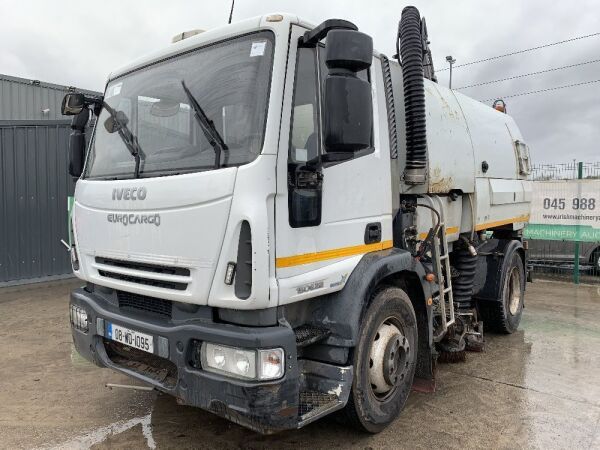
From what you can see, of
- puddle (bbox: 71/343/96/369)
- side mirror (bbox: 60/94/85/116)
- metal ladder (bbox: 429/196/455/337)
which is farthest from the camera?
puddle (bbox: 71/343/96/369)

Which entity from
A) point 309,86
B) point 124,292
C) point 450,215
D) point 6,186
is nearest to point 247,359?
point 124,292

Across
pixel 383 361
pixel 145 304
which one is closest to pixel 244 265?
pixel 145 304

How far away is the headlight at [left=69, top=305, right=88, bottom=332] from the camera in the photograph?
11.2 ft

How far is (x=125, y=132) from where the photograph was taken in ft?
11.1

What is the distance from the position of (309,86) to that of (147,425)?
2.68m

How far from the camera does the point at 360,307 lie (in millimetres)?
3035

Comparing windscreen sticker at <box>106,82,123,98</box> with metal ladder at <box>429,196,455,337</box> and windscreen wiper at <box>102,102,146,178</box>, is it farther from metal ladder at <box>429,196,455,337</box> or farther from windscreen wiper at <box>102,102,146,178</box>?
metal ladder at <box>429,196,455,337</box>

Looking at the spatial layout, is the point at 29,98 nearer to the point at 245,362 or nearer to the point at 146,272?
the point at 146,272

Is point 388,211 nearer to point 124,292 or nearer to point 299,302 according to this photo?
point 299,302

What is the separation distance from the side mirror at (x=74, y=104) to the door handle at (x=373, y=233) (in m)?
2.39

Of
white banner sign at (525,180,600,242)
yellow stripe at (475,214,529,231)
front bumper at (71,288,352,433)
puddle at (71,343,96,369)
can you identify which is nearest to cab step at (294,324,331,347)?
front bumper at (71,288,352,433)

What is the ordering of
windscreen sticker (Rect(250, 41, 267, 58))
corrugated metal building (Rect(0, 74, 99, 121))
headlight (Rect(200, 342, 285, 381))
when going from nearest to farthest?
headlight (Rect(200, 342, 285, 381)) → windscreen sticker (Rect(250, 41, 267, 58)) → corrugated metal building (Rect(0, 74, 99, 121))

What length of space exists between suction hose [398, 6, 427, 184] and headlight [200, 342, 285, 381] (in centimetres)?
201

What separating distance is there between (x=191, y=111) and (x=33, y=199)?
7440mm
